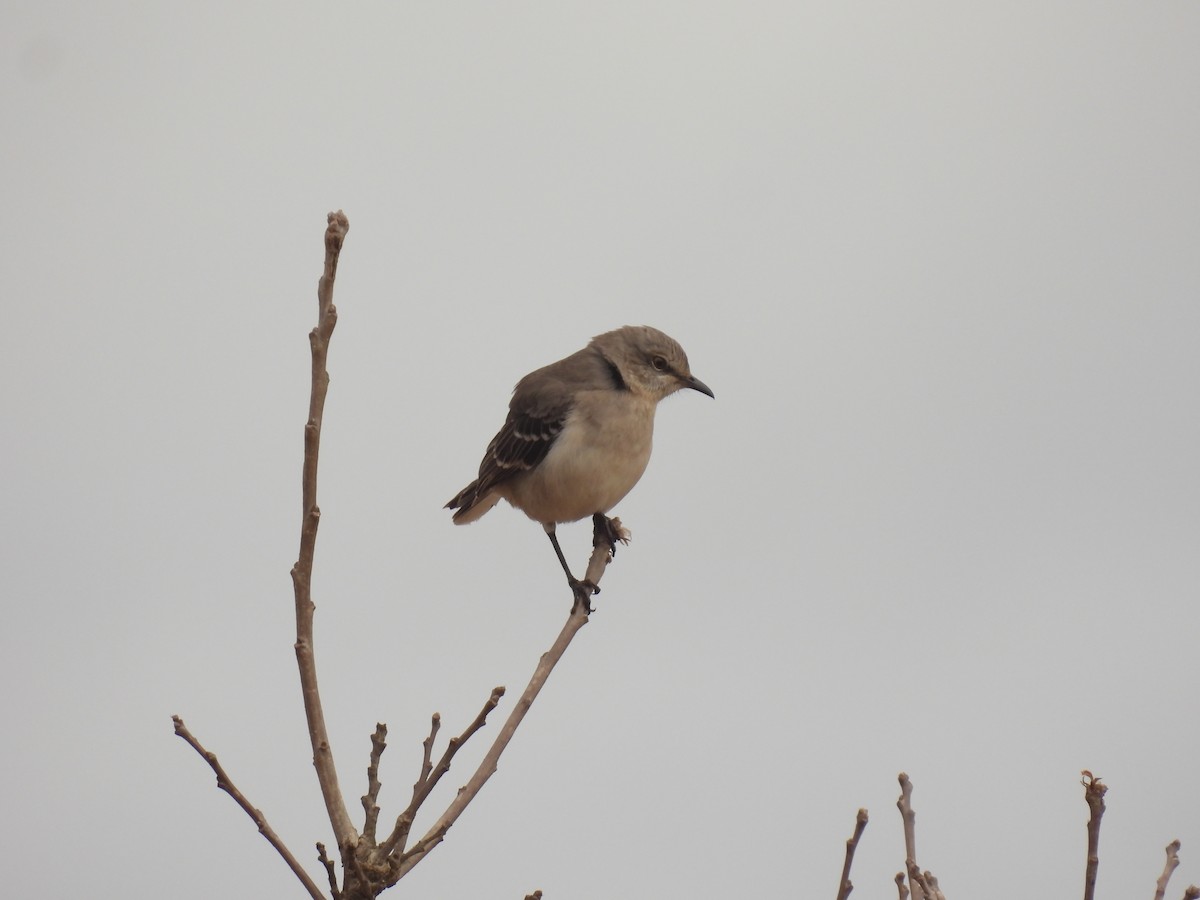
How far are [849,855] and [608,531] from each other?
3.92 meters

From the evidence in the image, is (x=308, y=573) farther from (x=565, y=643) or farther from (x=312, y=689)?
(x=565, y=643)

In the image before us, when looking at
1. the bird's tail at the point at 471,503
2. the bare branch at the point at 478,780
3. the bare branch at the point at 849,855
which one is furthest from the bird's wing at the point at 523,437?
the bare branch at the point at 849,855

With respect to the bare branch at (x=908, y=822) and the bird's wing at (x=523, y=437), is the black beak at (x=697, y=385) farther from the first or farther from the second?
the bare branch at (x=908, y=822)

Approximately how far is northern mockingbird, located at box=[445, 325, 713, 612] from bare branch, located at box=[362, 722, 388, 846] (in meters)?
3.52

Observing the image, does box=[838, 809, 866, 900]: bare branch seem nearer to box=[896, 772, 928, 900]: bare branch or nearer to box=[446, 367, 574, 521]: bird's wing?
box=[896, 772, 928, 900]: bare branch

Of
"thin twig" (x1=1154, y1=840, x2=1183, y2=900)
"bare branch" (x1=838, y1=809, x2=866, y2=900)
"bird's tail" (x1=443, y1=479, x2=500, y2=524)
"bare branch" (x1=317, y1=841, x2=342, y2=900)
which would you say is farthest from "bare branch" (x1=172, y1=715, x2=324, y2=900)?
"bird's tail" (x1=443, y1=479, x2=500, y2=524)

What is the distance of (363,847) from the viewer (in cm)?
300

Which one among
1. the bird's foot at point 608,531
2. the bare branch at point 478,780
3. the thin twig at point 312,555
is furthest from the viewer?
the bird's foot at point 608,531

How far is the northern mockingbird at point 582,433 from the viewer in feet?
23.2

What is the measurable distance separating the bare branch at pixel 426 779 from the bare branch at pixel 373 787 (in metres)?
0.06

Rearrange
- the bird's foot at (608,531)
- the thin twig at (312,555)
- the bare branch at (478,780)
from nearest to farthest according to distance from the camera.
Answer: the thin twig at (312,555), the bare branch at (478,780), the bird's foot at (608,531)

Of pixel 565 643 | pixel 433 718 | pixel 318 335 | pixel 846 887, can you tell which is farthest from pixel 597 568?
pixel 318 335

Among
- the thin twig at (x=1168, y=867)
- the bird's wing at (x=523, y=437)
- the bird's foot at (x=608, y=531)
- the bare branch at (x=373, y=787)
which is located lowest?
the thin twig at (x=1168, y=867)

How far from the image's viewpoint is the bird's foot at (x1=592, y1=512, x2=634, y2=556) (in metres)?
6.65
